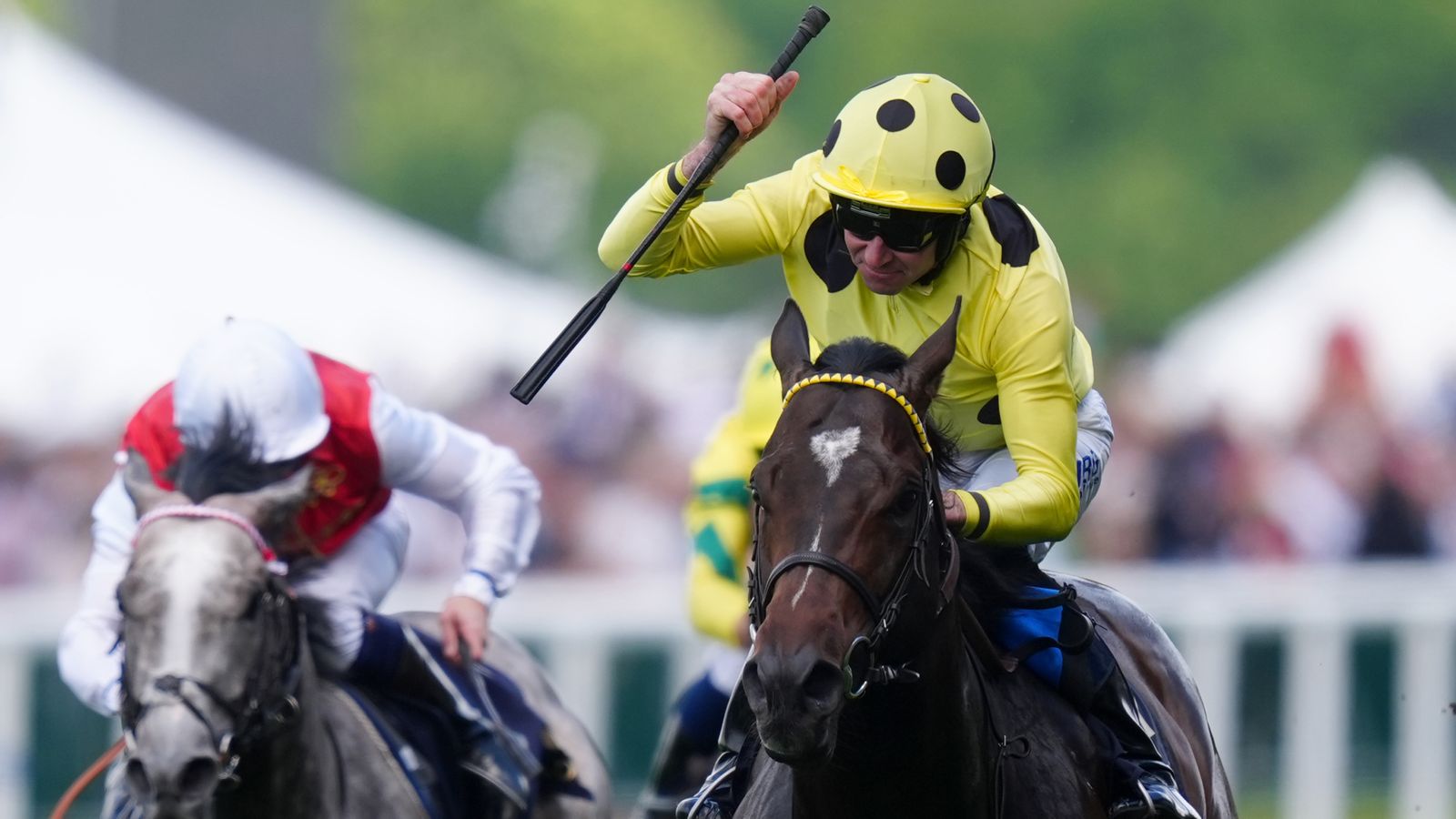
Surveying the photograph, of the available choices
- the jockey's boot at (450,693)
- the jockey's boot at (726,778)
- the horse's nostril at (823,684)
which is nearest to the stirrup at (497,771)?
the jockey's boot at (450,693)

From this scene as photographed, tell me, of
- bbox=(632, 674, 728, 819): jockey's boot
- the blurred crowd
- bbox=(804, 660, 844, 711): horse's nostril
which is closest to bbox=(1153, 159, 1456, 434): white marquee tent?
the blurred crowd

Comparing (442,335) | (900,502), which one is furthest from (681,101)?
(900,502)

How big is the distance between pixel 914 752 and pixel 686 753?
3.30 m

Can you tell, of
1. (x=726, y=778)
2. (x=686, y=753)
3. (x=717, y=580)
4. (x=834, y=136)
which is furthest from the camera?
(x=717, y=580)

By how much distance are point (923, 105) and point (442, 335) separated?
13668 millimetres

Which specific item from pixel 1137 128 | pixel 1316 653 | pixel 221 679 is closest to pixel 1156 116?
pixel 1137 128

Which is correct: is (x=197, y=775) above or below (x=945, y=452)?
below

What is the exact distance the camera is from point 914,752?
15.3 feet

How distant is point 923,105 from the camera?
16.7 ft

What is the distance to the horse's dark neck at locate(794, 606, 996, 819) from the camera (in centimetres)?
459

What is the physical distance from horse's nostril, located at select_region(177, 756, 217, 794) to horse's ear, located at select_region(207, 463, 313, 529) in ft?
2.13

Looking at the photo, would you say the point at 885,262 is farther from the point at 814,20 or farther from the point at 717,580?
the point at 717,580

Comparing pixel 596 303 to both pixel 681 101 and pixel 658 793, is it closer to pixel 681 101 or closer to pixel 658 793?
pixel 658 793

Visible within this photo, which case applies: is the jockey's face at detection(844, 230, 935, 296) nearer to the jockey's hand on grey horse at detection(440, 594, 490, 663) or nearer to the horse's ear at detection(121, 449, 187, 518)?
the horse's ear at detection(121, 449, 187, 518)
